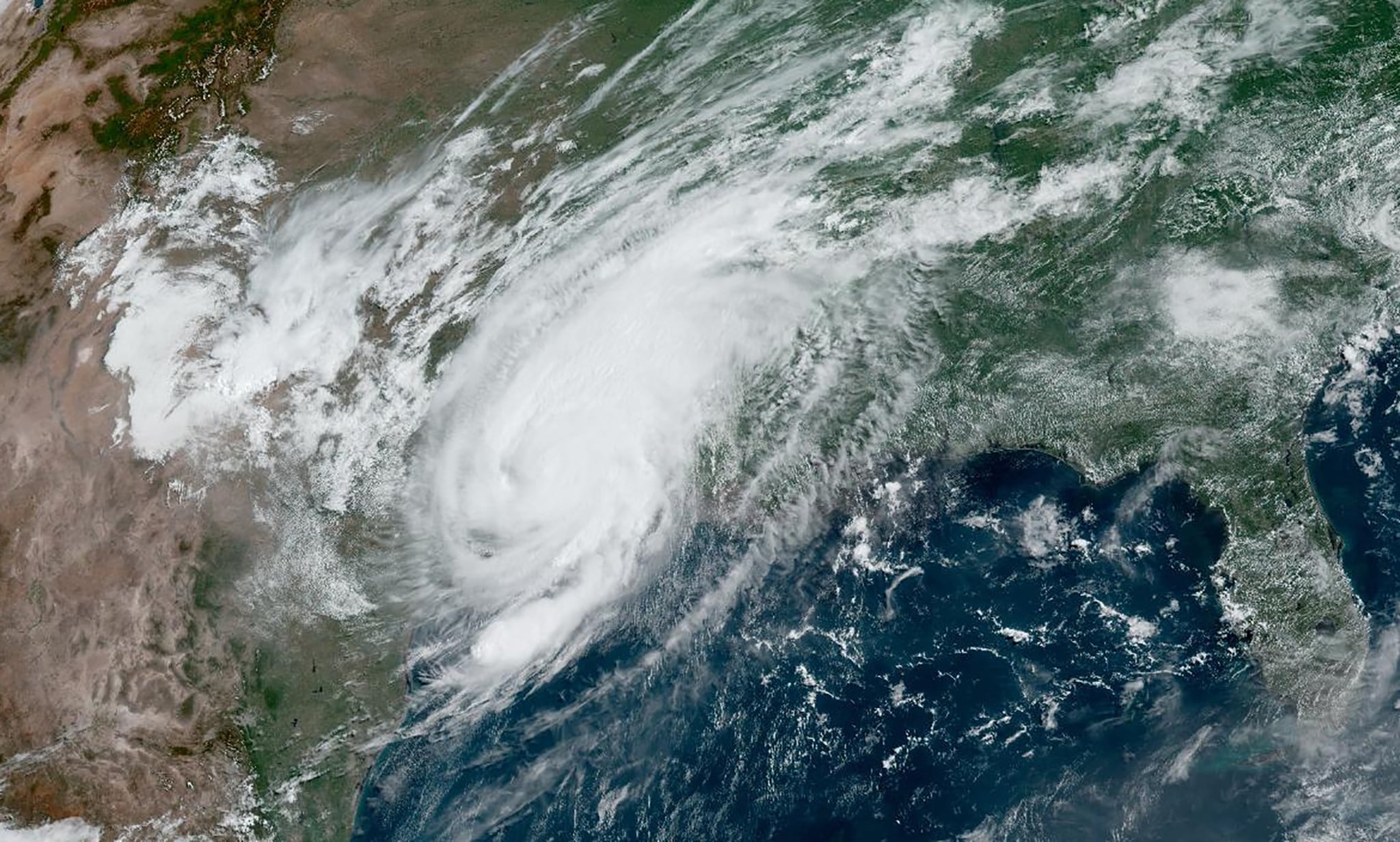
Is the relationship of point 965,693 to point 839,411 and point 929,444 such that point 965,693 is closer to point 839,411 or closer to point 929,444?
point 929,444

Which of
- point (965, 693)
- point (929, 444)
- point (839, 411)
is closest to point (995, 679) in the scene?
point (965, 693)

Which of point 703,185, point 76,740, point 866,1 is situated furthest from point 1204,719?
point 76,740

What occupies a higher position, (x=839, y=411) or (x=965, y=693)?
(x=839, y=411)

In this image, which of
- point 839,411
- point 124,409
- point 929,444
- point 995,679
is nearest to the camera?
point 995,679

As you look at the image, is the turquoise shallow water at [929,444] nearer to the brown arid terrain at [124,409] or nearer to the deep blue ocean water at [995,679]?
the deep blue ocean water at [995,679]

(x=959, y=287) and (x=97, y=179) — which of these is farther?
(x=97, y=179)

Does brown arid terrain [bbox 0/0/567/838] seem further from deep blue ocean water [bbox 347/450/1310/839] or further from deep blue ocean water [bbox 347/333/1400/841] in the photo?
deep blue ocean water [bbox 347/333/1400/841]

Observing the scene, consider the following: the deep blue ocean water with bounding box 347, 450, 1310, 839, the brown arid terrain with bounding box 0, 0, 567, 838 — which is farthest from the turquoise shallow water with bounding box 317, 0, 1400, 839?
the brown arid terrain with bounding box 0, 0, 567, 838

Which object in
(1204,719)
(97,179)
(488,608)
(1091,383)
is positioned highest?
(97,179)

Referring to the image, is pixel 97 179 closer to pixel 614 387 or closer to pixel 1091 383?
pixel 614 387
